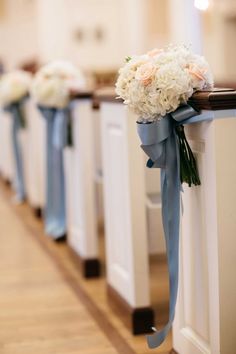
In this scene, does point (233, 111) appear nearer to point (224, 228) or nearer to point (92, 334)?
point (224, 228)

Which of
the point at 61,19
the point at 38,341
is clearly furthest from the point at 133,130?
the point at 61,19

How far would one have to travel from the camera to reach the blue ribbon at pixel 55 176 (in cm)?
543

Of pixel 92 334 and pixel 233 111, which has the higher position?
pixel 233 111

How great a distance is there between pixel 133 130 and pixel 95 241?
58.5 inches

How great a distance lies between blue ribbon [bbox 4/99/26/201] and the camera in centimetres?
740

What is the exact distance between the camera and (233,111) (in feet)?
8.73

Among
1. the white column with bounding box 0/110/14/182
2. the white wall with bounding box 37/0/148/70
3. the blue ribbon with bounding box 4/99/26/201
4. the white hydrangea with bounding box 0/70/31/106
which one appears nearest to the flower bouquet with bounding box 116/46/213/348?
the white hydrangea with bounding box 0/70/31/106

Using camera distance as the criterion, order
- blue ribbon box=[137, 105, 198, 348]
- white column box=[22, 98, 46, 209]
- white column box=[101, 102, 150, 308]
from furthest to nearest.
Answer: white column box=[22, 98, 46, 209], white column box=[101, 102, 150, 308], blue ribbon box=[137, 105, 198, 348]

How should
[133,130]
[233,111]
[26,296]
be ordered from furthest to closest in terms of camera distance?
1. [26,296]
2. [133,130]
3. [233,111]

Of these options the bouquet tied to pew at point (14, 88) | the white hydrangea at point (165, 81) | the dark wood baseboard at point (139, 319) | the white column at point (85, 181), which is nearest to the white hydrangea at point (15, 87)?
the bouquet tied to pew at point (14, 88)

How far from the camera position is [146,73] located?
279 cm

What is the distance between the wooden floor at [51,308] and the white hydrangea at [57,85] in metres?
1.14

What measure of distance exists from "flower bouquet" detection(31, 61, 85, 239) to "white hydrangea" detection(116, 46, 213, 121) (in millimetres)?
2333

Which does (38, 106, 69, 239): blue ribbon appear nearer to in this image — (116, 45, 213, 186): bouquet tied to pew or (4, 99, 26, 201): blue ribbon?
(4, 99, 26, 201): blue ribbon
